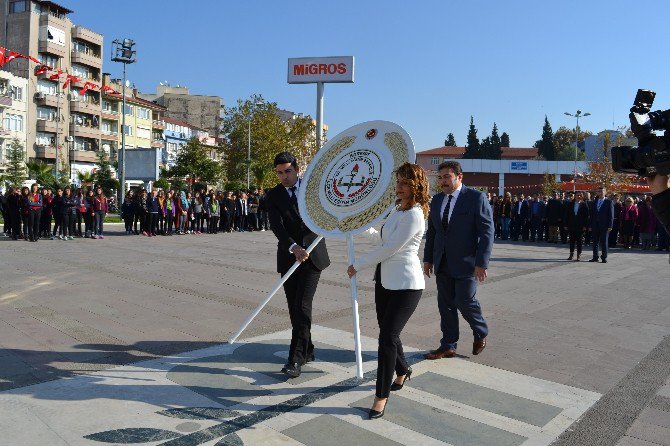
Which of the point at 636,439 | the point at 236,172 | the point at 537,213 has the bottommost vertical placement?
the point at 636,439

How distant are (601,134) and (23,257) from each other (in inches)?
1720

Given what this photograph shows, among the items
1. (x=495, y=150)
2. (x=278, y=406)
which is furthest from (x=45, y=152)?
(x=495, y=150)

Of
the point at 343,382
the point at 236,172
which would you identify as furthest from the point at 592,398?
the point at 236,172

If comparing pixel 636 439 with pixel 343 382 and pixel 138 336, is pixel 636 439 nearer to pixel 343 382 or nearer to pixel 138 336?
pixel 343 382

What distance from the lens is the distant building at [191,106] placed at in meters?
109

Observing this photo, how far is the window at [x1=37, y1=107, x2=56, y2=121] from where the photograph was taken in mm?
63588

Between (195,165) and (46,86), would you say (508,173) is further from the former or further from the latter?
(46,86)

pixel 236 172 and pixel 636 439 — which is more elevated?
pixel 236 172

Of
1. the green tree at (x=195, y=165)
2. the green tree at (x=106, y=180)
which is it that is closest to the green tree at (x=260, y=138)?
the green tree at (x=195, y=165)

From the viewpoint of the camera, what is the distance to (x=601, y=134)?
45.8 metres

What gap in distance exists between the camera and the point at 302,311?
5305 mm

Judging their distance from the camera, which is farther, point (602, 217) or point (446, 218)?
point (602, 217)

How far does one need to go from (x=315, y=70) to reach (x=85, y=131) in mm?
45451

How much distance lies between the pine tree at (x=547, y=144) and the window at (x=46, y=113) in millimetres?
86414
